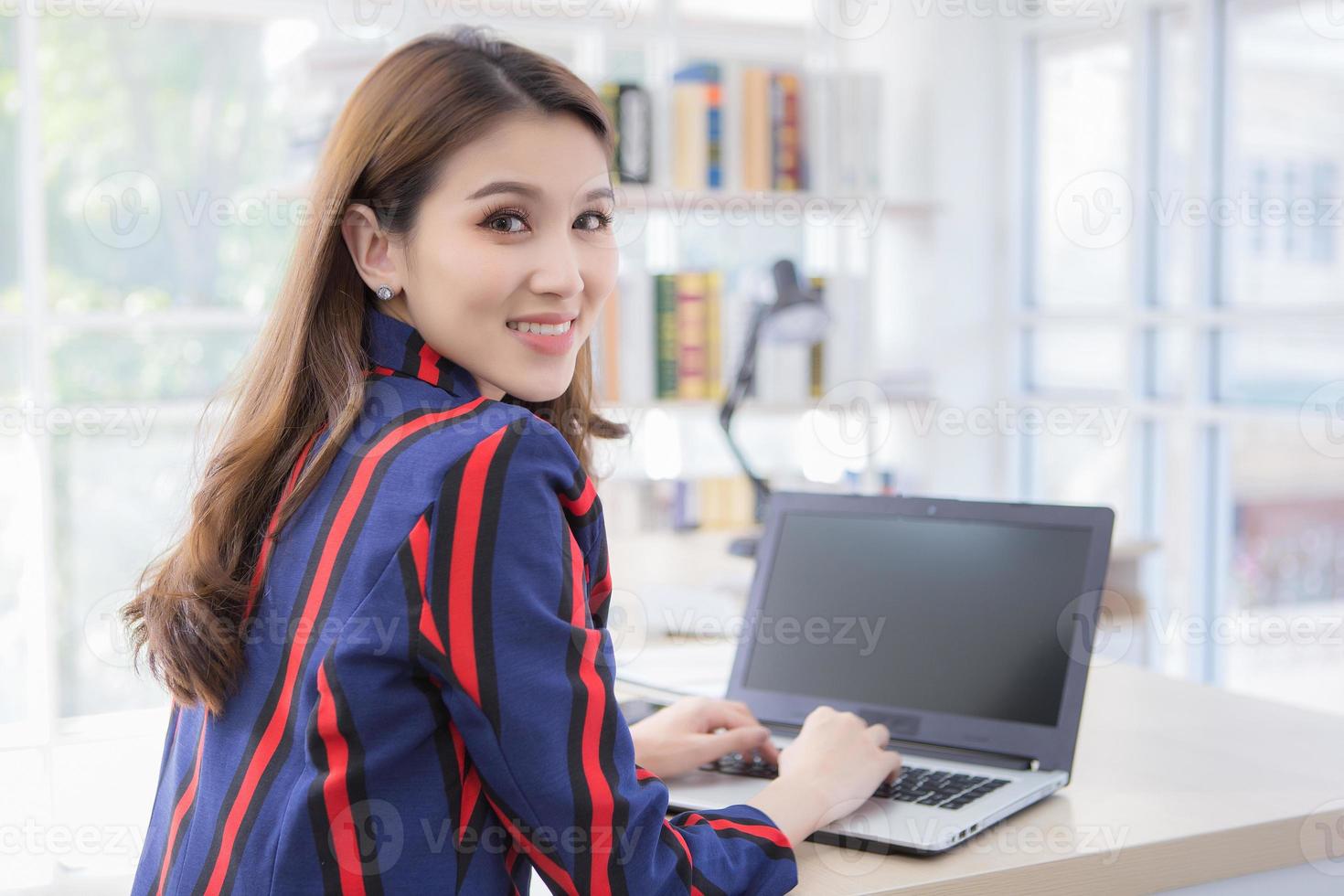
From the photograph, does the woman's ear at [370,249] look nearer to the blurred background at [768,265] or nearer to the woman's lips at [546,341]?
the woman's lips at [546,341]

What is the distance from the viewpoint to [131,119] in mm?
3492

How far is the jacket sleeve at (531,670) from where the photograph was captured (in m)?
0.83

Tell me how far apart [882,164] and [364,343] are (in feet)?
11.0

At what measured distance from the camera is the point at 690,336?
3.49m

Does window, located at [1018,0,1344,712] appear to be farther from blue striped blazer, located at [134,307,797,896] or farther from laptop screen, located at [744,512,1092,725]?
blue striped blazer, located at [134,307,797,896]

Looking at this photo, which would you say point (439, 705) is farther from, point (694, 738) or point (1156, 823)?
point (1156, 823)

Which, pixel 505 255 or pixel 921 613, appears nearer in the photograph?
pixel 505 255

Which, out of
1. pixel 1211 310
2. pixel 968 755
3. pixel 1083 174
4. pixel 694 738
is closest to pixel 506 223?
pixel 694 738

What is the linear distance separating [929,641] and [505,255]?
583 millimetres

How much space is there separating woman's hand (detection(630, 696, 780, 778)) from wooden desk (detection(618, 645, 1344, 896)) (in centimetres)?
15

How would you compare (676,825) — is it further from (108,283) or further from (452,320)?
(108,283)

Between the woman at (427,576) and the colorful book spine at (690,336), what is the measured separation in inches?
92.7

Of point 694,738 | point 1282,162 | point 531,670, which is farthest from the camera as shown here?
point 1282,162

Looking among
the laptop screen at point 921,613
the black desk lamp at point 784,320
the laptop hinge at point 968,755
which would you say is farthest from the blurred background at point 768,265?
the laptop hinge at point 968,755
